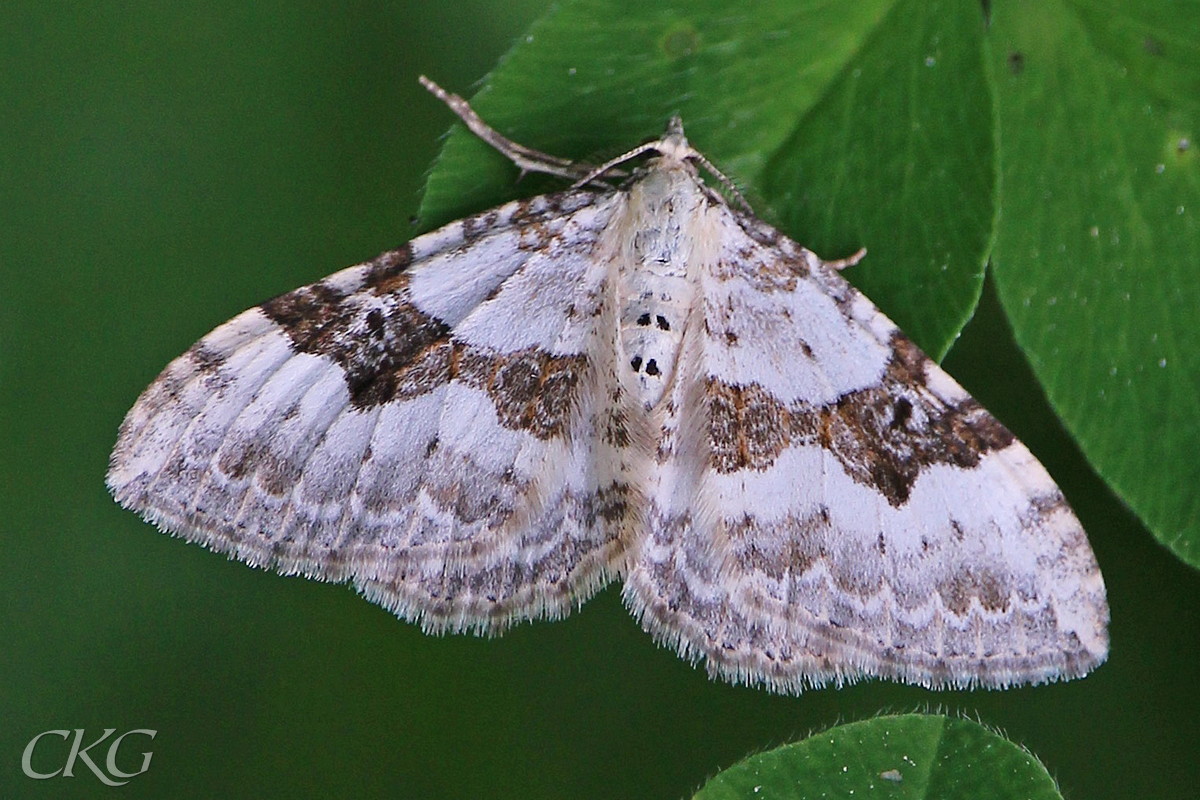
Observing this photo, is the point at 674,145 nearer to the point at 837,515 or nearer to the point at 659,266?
the point at 659,266

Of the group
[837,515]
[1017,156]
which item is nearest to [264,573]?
[837,515]

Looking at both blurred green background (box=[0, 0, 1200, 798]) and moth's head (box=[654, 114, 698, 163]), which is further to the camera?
blurred green background (box=[0, 0, 1200, 798])

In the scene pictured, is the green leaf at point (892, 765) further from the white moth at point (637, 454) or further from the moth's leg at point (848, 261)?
the moth's leg at point (848, 261)

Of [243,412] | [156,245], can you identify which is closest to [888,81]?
[243,412]

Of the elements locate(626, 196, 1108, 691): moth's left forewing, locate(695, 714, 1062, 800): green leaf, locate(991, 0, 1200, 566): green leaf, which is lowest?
locate(695, 714, 1062, 800): green leaf

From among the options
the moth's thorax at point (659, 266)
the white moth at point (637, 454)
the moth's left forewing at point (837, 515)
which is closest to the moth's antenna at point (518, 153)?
the white moth at point (637, 454)

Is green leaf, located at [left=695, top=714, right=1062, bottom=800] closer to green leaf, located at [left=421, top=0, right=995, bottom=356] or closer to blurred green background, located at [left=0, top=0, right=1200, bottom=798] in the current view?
blurred green background, located at [left=0, top=0, right=1200, bottom=798]

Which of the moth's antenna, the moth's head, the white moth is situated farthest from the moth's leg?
the moth's antenna

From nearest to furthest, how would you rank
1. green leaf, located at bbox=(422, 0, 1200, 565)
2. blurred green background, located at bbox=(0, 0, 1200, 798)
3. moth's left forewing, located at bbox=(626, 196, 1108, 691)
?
moth's left forewing, located at bbox=(626, 196, 1108, 691) → green leaf, located at bbox=(422, 0, 1200, 565) → blurred green background, located at bbox=(0, 0, 1200, 798)

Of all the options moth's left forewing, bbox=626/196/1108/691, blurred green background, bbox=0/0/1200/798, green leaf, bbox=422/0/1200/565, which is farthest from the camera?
blurred green background, bbox=0/0/1200/798
